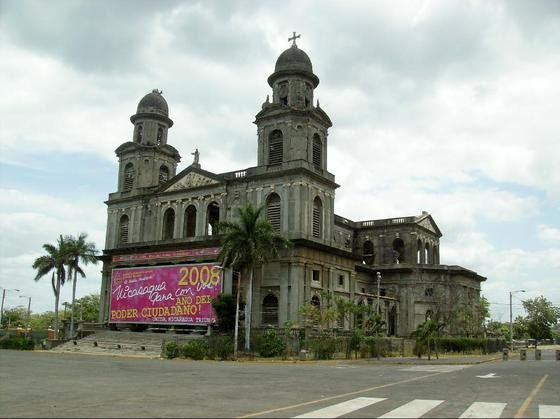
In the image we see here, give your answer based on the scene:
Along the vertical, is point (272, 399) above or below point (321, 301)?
below

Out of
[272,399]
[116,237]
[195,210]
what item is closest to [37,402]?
[272,399]

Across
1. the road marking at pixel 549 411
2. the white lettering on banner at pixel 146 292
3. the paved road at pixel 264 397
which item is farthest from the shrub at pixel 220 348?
the road marking at pixel 549 411

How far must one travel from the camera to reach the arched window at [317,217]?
52.4 metres

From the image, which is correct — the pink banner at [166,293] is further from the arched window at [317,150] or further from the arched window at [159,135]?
the arched window at [159,135]

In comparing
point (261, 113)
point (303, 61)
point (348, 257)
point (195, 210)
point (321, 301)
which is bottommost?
point (321, 301)

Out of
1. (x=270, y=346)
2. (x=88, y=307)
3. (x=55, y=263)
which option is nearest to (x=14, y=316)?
(x=88, y=307)

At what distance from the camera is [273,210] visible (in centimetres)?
5184

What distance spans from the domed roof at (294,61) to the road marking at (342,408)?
144 ft

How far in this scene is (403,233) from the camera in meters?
71.8

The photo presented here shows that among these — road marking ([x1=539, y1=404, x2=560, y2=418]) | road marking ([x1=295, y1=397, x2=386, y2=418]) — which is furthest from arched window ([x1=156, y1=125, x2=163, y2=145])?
road marking ([x1=539, y1=404, x2=560, y2=418])

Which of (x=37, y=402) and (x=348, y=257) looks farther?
(x=348, y=257)

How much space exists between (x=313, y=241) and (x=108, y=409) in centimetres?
3842

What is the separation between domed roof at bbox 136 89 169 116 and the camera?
64062 millimetres

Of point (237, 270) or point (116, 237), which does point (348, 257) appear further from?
point (116, 237)
